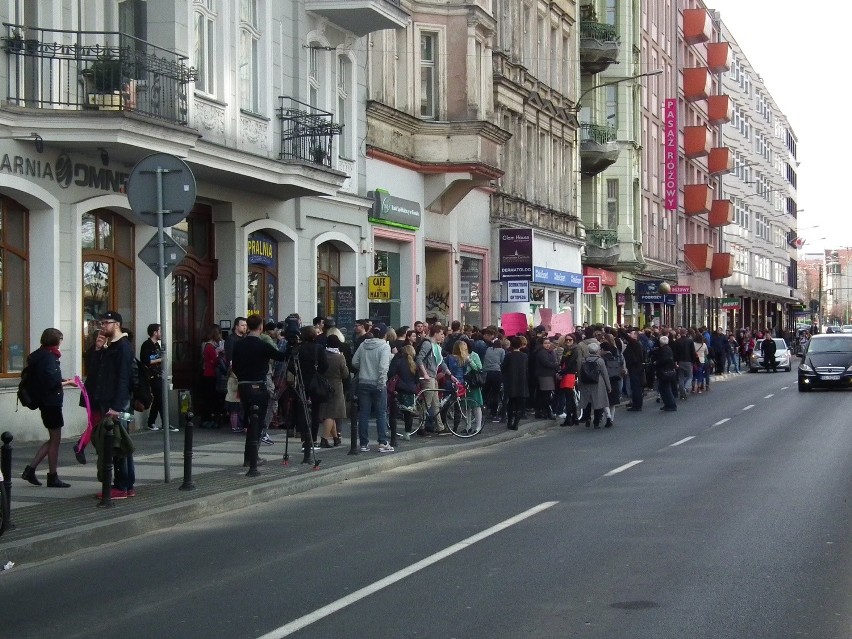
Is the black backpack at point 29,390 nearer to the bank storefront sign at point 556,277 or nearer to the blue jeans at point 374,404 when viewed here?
the blue jeans at point 374,404

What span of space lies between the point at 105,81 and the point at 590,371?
1070cm

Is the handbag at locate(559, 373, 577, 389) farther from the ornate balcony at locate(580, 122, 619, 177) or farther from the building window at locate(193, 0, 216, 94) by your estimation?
the ornate balcony at locate(580, 122, 619, 177)

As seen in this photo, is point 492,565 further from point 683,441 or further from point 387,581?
point 683,441

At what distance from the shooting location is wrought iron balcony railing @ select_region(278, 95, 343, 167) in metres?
24.3

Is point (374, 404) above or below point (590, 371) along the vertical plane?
below

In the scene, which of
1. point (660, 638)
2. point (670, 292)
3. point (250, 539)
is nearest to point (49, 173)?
point (250, 539)

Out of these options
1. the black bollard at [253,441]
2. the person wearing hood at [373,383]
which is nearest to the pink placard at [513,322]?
the person wearing hood at [373,383]

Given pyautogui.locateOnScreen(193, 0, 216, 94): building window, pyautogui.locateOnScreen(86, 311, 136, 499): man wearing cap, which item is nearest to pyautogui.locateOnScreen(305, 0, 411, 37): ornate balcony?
pyautogui.locateOnScreen(193, 0, 216, 94): building window

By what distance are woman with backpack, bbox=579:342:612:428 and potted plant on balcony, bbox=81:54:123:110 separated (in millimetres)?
10411

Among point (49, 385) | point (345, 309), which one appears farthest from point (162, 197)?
point (345, 309)

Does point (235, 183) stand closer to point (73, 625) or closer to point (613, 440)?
point (613, 440)

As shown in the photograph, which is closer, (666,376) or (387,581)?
(387,581)

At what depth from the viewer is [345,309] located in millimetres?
27844

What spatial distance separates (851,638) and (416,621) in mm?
2411
